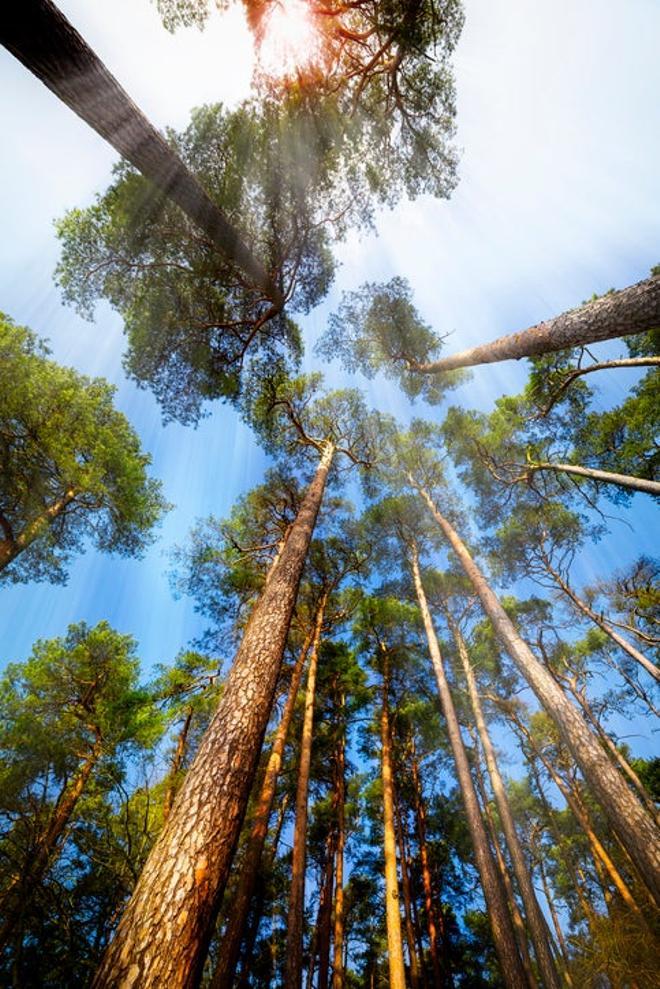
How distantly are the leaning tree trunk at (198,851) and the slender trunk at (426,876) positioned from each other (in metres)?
10.7

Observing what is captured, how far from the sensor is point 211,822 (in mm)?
2383

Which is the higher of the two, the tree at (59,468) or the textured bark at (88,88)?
the tree at (59,468)

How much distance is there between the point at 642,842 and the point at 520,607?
10719 millimetres

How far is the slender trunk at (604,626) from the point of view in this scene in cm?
865

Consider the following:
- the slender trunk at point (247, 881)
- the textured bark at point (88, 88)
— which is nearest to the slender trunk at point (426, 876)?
the slender trunk at point (247, 881)

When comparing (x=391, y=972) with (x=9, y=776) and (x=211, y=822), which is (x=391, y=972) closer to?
(x=211, y=822)

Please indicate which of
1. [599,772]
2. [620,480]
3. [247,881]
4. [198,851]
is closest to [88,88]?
[198,851]

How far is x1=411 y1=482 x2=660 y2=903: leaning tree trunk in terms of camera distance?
388 cm

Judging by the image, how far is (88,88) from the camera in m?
3.38

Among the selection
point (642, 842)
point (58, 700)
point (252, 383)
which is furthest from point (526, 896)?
point (252, 383)

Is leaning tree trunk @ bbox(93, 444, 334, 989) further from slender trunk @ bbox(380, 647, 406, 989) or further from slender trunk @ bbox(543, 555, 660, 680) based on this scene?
slender trunk @ bbox(543, 555, 660, 680)

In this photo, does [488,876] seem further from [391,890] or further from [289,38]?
[289,38]

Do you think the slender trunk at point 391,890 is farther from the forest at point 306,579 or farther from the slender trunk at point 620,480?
the slender trunk at point 620,480

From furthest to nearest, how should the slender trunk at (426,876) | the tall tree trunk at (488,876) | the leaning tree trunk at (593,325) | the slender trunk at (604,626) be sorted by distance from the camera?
the slender trunk at (426,876) < the slender trunk at (604,626) < the tall tree trunk at (488,876) < the leaning tree trunk at (593,325)
